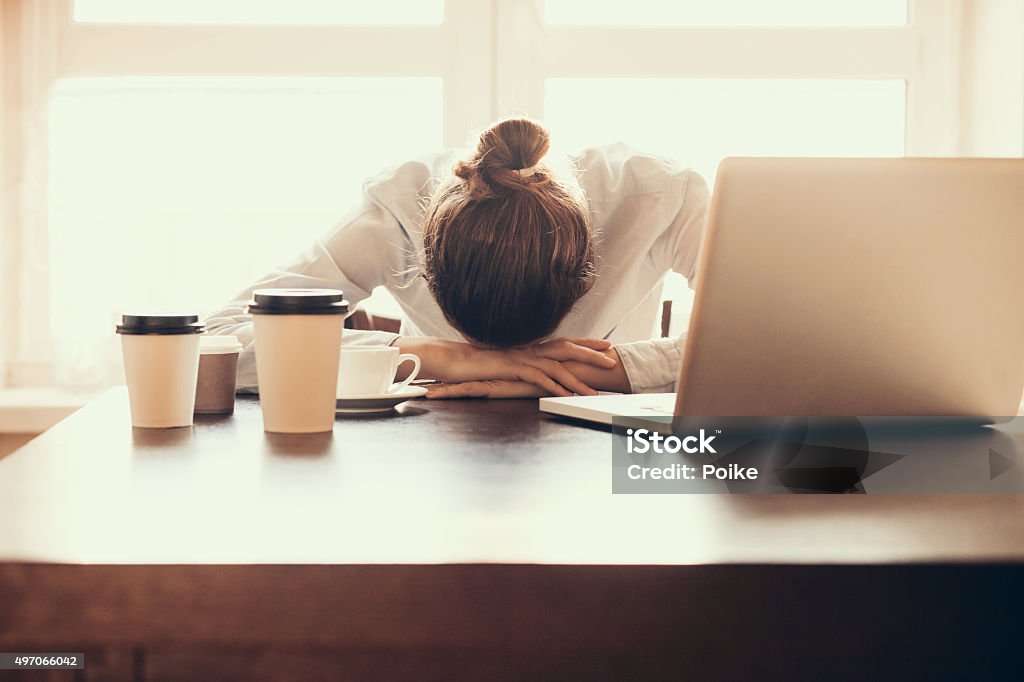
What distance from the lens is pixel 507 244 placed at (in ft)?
4.13

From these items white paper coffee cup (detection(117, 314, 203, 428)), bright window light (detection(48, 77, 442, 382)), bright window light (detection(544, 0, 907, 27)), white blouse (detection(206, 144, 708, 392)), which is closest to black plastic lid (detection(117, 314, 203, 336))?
white paper coffee cup (detection(117, 314, 203, 428))

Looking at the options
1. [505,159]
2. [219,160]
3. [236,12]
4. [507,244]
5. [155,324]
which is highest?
[236,12]

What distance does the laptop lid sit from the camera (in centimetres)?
A: 72

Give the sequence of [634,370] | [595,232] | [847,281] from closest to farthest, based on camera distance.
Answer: [847,281]
[634,370]
[595,232]

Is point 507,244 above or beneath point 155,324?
above

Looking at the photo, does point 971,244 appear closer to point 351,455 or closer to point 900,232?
point 900,232

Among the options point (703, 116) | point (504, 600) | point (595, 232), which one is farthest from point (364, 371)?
point (703, 116)

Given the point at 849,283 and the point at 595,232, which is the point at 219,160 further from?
the point at 849,283

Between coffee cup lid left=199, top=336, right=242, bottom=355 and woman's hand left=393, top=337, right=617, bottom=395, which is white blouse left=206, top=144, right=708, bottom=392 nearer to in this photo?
woman's hand left=393, top=337, right=617, bottom=395

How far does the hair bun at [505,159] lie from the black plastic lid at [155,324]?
0.51 metres

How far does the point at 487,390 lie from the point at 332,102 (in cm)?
207

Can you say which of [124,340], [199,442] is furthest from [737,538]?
[124,340]

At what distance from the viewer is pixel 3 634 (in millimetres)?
431

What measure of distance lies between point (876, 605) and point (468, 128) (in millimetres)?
2689
